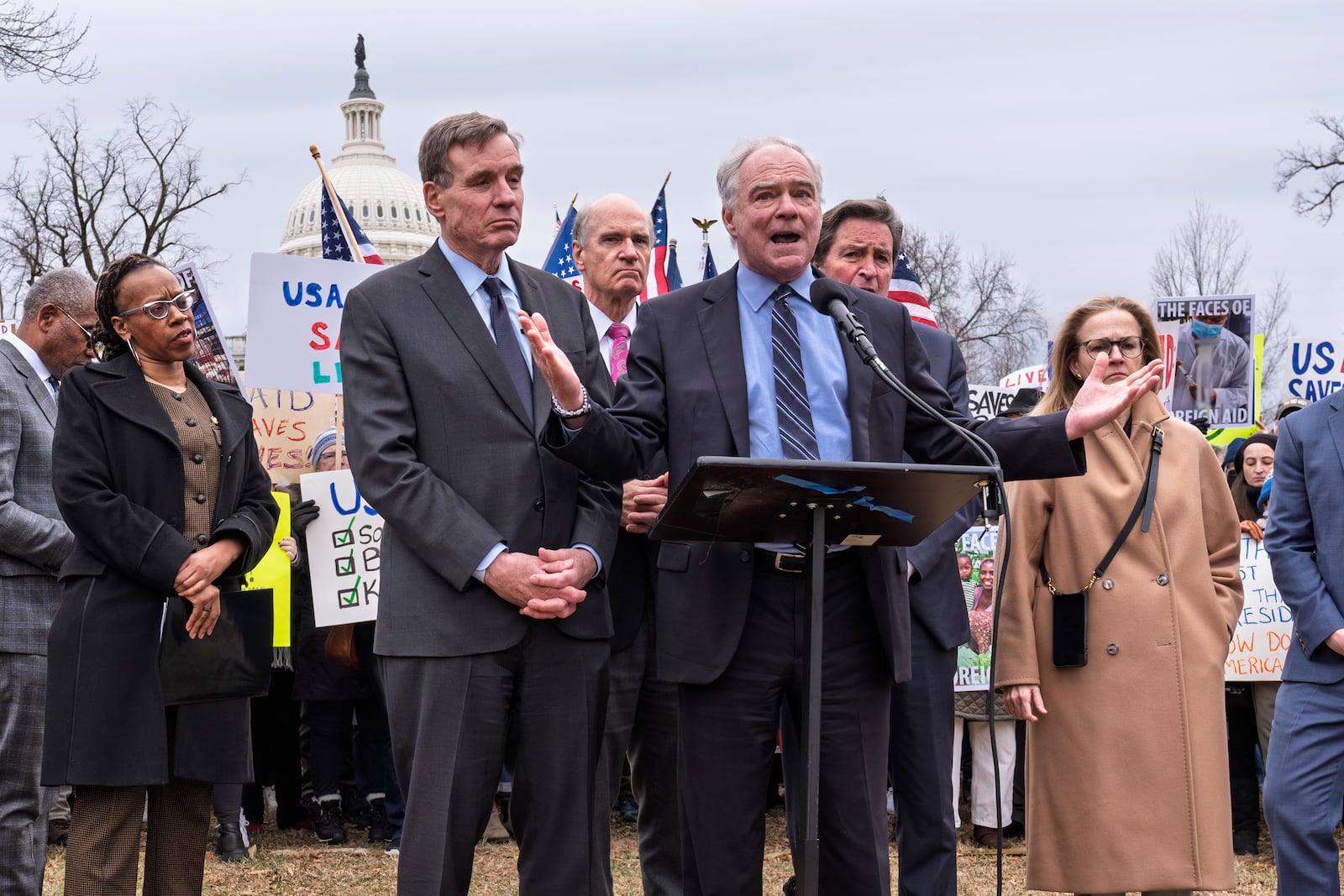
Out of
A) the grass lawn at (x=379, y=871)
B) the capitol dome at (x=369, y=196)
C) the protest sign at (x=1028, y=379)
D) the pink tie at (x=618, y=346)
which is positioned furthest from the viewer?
the capitol dome at (x=369, y=196)

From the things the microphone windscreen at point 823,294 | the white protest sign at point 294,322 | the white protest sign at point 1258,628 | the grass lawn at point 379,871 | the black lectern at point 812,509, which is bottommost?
the grass lawn at point 379,871

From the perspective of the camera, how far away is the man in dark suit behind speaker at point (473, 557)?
4098 mm

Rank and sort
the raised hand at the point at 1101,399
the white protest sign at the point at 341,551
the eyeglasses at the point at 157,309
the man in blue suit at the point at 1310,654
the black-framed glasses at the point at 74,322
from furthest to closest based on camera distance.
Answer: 1. the white protest sign at the point at 341,551
2. the black-framed glasses at the point at 74,322
3. the man in blue suit at the point at 1310,654
4. the eyeglasses at the point at 157,309
5. the raised hand at the point at 1101,399

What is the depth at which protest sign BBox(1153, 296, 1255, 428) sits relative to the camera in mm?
10719

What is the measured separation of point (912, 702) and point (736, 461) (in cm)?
228

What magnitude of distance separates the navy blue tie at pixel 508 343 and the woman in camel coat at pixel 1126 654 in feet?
6.42

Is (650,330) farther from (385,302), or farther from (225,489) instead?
(225,489)

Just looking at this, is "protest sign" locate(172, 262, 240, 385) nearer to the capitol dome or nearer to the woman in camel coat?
the woman in camel coat

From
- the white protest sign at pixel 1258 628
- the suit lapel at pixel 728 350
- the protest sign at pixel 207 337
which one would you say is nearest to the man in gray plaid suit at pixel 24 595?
the protest sign at pixel 207 337

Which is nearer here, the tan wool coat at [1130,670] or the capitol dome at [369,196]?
the tan wool coat at [1130,670]

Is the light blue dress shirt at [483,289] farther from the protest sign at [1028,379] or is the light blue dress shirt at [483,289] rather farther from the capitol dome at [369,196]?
the capitol dome at [369,196]

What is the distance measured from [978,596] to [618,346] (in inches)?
151

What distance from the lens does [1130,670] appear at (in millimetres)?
5078

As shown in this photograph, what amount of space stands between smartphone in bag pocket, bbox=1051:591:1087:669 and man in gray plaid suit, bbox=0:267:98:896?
12.5 ft
